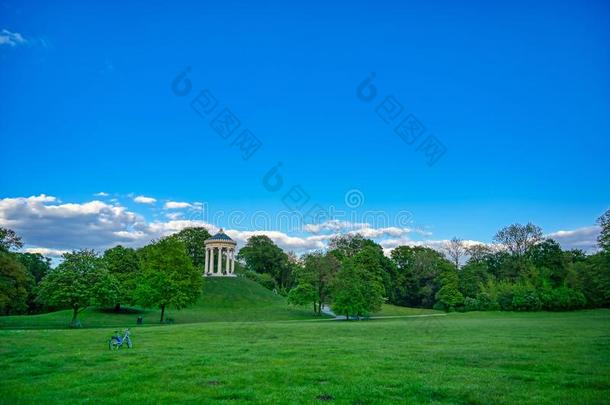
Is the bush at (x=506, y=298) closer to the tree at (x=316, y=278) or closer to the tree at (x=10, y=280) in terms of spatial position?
the tree at (x=316, y=278)

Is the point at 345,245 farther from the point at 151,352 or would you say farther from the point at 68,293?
the point at 151,352

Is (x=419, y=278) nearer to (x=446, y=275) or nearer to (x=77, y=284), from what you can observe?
(x=446, y=275)

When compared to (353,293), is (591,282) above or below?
above

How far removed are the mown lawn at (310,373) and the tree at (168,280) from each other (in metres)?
35.9

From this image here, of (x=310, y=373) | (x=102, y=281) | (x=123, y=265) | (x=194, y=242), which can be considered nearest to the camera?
(x=310, y=373)

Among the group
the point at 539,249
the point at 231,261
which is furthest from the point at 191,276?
the point at 539,249

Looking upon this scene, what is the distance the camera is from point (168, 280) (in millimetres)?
59062

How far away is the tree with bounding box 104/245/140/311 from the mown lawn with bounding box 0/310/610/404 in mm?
48800

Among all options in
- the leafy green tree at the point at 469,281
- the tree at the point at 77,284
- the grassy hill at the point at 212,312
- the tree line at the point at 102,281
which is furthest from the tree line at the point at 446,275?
the tree at the point at 77,284

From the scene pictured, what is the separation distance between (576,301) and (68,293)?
236 feet

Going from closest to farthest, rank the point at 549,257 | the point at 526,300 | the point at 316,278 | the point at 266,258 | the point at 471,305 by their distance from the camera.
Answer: the point at 526,300, the point at 316,278, the point at 471,305, the point at 549,257, the point at 266,258

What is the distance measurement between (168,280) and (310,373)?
1910 inches

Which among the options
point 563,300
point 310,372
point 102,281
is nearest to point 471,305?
point 563,300

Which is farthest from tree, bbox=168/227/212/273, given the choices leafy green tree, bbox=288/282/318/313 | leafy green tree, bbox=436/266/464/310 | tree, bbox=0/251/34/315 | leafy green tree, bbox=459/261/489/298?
tree, bbox=0/251/34/315
